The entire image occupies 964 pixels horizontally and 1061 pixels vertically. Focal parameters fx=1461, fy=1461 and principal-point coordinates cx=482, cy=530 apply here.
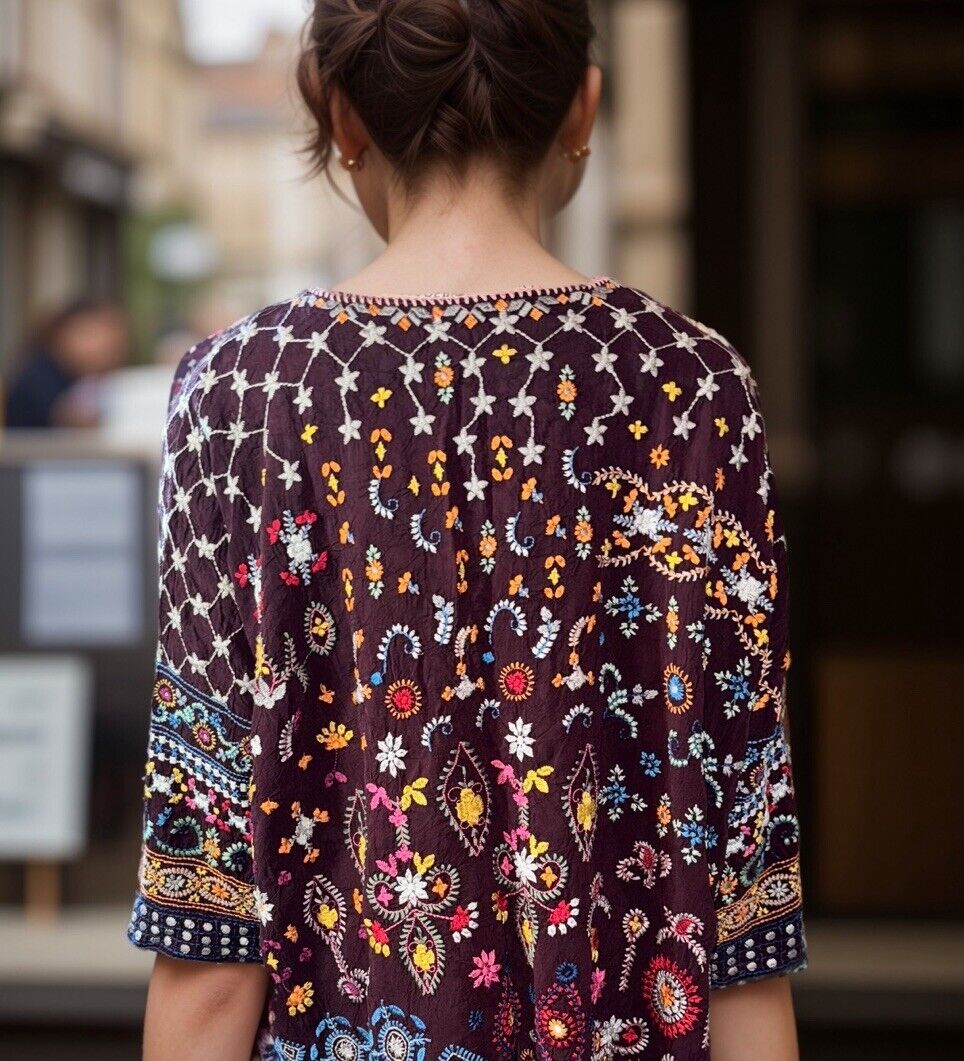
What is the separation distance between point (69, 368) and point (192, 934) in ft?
11.0

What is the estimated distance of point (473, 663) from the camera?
3.60 feet

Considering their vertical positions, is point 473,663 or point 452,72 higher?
point 452,72

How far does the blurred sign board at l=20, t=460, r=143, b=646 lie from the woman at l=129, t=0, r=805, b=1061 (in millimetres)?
2466

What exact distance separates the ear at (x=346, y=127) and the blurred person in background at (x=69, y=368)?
2.81 m

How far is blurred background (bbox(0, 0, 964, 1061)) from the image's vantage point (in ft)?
11.5

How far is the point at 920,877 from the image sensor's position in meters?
3.79

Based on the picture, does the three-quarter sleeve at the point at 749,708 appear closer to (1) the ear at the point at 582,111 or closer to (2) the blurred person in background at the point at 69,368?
(1) the ear at the point at 582,111

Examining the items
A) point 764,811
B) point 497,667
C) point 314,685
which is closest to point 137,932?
point 314,685

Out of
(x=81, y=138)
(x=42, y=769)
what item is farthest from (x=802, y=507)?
(x=81, y=138)

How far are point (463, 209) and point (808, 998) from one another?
2744 mm

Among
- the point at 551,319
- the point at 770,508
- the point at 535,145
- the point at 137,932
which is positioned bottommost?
the point at 137,932

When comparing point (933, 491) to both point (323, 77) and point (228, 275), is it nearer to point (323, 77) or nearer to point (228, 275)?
point (323, 77)

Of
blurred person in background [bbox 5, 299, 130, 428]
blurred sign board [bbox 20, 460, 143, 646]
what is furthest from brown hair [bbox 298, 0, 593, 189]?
blurred person in background [bbox 5, 299, 130, 428]

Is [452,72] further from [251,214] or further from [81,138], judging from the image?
[81,138]
